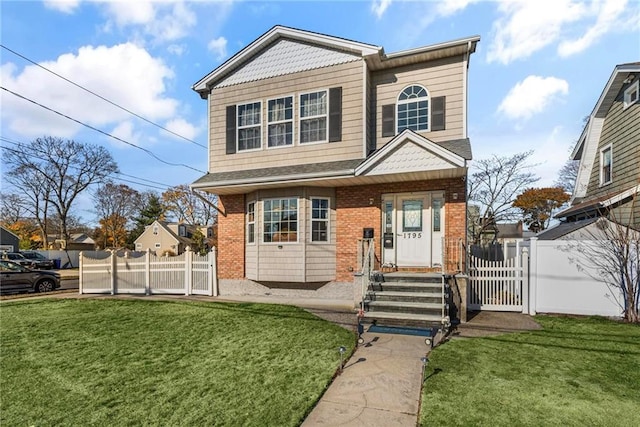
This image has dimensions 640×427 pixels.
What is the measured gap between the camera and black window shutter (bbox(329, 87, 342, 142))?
9922 millimetres

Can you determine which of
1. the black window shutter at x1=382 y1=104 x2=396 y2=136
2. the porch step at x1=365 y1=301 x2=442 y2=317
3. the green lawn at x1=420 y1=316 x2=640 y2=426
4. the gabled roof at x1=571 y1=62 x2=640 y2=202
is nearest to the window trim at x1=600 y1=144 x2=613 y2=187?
the gabled roof at x1=571 y1=62 x2=640 y2=202

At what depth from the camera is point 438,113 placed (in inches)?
370

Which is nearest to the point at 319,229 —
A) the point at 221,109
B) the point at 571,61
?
the point at 221,109

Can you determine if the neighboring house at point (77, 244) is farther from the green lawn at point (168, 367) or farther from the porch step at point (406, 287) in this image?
the porch step at point (406, 287)

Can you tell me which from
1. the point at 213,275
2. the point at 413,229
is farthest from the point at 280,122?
the point at 213,275

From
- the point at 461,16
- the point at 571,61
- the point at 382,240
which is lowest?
the point at 382,240

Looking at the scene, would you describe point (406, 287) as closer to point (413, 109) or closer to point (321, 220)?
point (321, 220)

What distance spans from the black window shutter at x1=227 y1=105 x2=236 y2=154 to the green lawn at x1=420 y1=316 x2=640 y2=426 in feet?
28.9

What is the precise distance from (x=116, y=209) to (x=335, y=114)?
48.6 metres

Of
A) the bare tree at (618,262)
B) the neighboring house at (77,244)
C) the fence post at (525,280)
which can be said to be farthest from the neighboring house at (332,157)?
the neighboring house at (77,244)

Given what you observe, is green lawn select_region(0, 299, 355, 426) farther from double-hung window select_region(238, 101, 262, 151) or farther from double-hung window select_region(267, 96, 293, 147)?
double-hung window select_region(238, 101, 262, 151)

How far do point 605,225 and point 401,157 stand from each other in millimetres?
5051

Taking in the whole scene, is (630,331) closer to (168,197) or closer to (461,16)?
(461,16)

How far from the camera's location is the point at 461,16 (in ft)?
30.7
